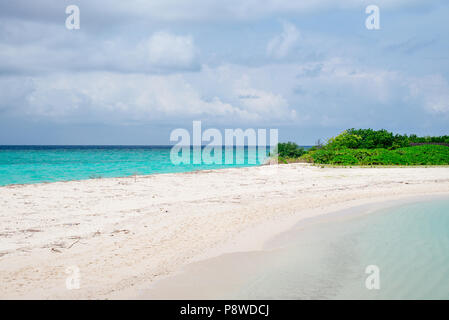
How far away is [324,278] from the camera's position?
706 cm

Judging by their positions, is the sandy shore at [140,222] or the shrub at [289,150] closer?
the sandy shore at [140,222]

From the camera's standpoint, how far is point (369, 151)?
2962 cm

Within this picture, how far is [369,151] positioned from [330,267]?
23.6 metres

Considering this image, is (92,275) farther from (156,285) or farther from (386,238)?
(386,238)

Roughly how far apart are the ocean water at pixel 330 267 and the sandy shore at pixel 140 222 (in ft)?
1.72

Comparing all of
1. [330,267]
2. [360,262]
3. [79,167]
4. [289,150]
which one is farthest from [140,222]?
[79,167]

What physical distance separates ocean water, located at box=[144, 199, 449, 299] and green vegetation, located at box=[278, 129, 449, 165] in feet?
60.1

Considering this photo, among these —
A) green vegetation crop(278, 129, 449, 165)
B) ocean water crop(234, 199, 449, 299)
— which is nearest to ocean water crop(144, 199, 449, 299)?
ocean water crop(234, 199, 449, 299)

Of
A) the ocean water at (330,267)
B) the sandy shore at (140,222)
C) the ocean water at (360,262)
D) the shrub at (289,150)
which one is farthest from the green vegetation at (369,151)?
the ocean water at (330,267)

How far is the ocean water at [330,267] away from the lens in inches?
255

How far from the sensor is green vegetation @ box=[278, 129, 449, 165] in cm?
2869

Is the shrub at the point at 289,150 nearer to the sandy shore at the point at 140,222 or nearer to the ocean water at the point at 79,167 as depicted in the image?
the ocean water at the point at 79,167

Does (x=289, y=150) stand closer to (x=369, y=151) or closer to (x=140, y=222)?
(x=369, y=151)

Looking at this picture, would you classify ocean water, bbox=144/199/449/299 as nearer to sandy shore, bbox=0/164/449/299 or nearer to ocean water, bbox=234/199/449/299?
ocean water, bbox=234/199/449/299
